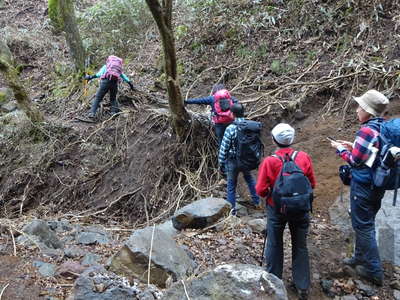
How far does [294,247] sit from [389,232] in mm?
1520

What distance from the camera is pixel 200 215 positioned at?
538cm

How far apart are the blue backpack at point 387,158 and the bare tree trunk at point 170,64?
11.2 feet

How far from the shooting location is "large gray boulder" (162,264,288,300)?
3.00 m

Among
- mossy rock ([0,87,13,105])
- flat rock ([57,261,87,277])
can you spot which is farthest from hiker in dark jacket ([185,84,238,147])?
mossy rock ([0,87,13,105])

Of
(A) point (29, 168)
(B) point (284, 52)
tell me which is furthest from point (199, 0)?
(A) point (29, 168)

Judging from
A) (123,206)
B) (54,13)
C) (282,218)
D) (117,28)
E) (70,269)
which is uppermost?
(54,13)

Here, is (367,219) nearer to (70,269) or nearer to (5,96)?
(70,269)

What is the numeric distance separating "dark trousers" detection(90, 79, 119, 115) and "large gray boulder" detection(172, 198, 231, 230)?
13.9ft

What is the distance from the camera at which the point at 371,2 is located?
8695 millimetres

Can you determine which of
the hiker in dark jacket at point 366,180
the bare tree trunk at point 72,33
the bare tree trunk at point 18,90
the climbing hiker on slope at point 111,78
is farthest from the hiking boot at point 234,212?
the bare tree trunk at point 72,33

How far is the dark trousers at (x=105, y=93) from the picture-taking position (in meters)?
8.73

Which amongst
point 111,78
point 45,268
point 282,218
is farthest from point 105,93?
point 282,218

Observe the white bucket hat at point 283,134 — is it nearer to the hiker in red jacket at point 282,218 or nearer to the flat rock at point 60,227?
the hiker in red jacket at point 282,218

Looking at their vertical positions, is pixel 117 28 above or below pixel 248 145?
above
